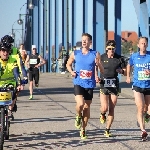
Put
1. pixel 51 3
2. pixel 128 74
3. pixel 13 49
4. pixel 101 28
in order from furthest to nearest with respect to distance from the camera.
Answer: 1. pixel 51 3
2. pixel 101 28
3. pixel 128 74
4. pixel 13 49

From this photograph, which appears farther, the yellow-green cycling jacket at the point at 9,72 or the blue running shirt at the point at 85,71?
the blue running shirt at the point at 85,71

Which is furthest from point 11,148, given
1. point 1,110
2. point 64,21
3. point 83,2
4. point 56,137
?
point 64,21

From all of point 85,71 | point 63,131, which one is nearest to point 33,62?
point 63,131

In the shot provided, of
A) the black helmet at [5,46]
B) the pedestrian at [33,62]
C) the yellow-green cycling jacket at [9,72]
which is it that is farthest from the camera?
the pedestrian at [33,62]

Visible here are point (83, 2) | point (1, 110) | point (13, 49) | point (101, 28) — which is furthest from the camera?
point (83, 2)

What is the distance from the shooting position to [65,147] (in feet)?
29.5

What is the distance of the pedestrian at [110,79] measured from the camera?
1040 centimetres

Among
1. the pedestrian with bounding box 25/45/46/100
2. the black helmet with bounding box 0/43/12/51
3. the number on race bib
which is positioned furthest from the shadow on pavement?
the pedestrian with bounding box 25/45/46/100

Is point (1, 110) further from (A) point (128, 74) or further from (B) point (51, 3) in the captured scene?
(B) point (51, 3)

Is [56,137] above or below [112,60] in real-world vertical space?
below

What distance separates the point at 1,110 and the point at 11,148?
1.92 feet

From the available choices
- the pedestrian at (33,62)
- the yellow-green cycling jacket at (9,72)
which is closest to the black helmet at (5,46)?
the yellow-green cycling jacket at (9,72)

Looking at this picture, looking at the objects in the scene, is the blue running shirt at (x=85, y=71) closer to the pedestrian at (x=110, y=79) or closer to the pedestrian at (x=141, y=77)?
the pedestrian at (x=110, y=79)

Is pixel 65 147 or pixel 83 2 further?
pixel 83 2
